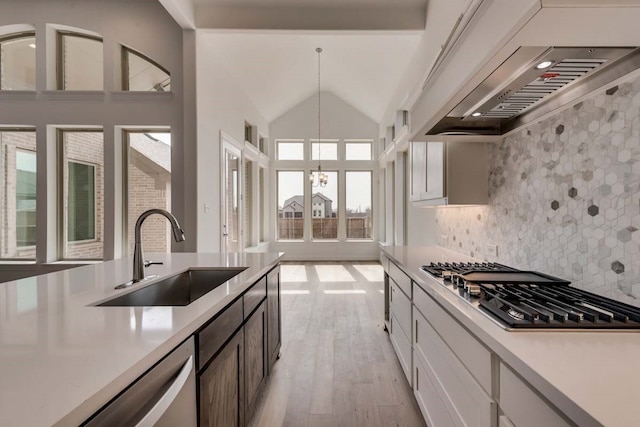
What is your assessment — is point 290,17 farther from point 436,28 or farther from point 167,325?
point 167,325

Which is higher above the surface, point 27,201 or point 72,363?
point 27,201

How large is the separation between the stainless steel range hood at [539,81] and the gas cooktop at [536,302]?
87 cm

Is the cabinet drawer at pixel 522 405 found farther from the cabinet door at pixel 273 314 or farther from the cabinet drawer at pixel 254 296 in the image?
the cabinet door at pixel 273 314

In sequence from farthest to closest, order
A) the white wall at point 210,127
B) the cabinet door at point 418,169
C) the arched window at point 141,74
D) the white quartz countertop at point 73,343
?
the arched window at point 141,74
the white wall at point 210,127
the cabinet door at point 418,169
the white quartz countertop at point 73,343

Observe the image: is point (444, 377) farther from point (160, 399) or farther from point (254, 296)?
point (160, 399)

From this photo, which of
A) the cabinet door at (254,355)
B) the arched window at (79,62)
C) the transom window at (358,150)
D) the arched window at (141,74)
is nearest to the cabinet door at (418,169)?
the cabinet door at (254,355)

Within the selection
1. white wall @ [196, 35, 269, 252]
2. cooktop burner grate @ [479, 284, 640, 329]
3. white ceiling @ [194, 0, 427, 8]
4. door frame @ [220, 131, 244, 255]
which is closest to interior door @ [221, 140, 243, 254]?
door frame @ [220, 131, 244, 255]

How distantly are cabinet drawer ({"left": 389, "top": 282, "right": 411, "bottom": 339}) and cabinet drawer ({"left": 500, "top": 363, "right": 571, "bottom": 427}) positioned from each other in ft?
4.05

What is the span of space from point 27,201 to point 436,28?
18.3ft

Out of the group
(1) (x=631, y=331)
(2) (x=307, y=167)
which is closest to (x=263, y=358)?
(1) (x=631, y=331)

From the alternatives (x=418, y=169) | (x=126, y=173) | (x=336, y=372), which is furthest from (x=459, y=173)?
(x=126, y=173)

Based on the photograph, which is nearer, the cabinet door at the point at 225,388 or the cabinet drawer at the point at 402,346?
the cabinet door at the point at 225,388

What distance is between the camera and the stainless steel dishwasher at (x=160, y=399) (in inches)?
27.2

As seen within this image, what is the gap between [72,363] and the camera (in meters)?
0.74
